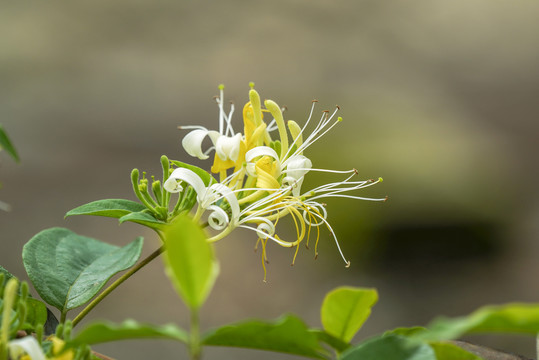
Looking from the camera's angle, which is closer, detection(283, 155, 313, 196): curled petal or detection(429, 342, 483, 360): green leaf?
detection(429, 342, 483, 360): green leaf

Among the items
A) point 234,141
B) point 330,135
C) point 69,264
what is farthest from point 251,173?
point 330,135

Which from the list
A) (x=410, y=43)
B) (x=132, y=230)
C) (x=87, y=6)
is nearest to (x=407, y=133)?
(x=410, y=43)

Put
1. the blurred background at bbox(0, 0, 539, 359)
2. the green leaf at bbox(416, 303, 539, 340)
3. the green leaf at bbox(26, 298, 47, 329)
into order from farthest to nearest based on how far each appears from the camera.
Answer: the blurred background at bbox(0, 0, 539, 359), the green leaf at bbox(26, 298, 47, 329), the green leaf at bbox(416, 303, 539, 340)

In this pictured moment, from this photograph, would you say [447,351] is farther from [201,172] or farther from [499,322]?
[201,172]

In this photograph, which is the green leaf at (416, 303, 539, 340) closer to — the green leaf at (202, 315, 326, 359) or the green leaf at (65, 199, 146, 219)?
the green leaf at (202, 315, 326, 359)

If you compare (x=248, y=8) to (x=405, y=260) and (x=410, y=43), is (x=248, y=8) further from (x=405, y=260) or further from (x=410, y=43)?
(x=405, y=260)

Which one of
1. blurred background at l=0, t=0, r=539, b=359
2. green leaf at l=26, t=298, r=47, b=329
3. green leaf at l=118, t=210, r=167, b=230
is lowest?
green leaf at l=26, t=298, r=47, b=329

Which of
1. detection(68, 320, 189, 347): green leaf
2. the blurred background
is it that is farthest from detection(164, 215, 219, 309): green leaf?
the blurred background
